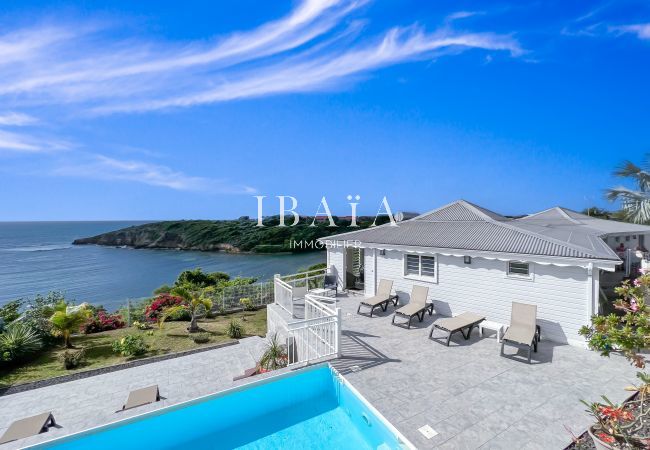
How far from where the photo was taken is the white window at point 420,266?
465 inches

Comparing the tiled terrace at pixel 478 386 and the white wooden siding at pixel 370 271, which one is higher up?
the white wooden siding at pixel 370 271

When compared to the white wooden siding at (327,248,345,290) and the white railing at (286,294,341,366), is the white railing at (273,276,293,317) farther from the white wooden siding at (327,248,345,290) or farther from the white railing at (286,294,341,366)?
the white wooden siding at (327,248,345,290)

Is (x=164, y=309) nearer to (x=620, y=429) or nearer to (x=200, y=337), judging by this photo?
(x=200, y=337)

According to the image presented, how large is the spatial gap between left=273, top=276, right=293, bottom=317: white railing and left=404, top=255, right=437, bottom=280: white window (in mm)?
4829

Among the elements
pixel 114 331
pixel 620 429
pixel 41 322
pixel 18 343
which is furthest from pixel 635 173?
pixel 41 322

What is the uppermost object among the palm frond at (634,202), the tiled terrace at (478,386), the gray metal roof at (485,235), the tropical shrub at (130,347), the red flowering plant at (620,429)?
the palm frond at (634,202)

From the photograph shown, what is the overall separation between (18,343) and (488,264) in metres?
16.3

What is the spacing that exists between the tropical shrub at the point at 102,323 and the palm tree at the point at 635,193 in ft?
83.7

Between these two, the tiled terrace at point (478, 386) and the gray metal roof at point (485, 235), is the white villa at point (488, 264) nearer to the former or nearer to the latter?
→ the gray metal roof at point (485, 235)

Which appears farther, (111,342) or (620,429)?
(111,342)

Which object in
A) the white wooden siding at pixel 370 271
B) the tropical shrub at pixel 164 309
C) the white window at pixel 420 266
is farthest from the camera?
the tropical shrub at pixel 164 309

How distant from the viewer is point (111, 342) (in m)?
12.6

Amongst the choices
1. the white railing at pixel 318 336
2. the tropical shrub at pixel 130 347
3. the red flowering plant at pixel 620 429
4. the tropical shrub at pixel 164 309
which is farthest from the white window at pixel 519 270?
the tropical shrub at pixel 164 309

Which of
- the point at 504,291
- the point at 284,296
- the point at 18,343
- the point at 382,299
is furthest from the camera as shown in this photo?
the point at 382,299
